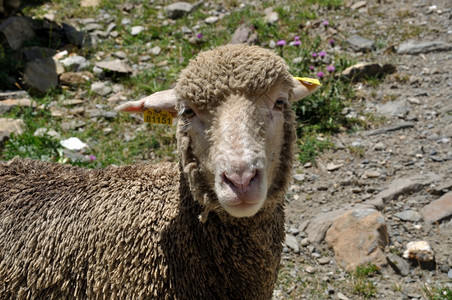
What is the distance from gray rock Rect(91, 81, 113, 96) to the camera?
756 cm

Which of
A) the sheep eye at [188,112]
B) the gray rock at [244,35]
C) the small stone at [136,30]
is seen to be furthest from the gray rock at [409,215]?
the small stone at [136,30]

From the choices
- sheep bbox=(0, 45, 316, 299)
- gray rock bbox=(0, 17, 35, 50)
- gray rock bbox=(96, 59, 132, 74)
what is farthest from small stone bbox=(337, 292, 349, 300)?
gray rock bbox=(0, 17, 35, 50)

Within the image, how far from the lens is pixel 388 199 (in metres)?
5.23

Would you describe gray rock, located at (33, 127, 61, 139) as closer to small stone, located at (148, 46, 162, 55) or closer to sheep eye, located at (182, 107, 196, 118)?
small stone, located at (148, 46, 162, 55)

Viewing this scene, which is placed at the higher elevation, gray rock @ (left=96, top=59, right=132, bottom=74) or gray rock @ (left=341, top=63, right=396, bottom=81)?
gray rock @ (left=341, top=63, right=396, bottom=81)

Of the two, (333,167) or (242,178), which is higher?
(242,178)

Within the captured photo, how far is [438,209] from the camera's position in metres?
4.95

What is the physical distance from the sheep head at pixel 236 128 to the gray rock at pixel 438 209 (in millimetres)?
2466

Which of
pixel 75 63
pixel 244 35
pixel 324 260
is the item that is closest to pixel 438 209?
pixel 324 260

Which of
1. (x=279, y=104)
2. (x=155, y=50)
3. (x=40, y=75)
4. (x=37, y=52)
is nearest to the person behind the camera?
(x=279, y=104)

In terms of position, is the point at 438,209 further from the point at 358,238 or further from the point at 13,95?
the point at 13,95

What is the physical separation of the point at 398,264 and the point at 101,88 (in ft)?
16.7

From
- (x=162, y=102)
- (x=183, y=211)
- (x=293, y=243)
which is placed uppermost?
(x=162, y=102)

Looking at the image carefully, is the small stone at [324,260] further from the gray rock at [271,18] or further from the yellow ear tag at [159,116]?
the gray rock at [271,18]
